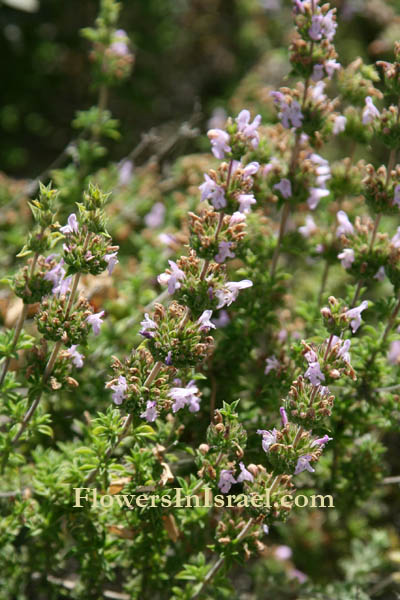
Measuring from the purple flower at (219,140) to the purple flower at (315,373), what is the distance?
942 mm

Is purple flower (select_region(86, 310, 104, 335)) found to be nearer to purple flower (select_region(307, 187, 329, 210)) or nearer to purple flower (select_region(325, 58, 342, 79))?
purple flower (select_region(307, 187, 329, 210))

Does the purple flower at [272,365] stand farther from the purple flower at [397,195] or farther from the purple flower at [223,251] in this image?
the purple flower at [397,195]

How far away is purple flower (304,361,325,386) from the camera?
238 cm

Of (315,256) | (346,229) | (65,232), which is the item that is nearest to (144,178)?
(315,256)

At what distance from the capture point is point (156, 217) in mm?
4656

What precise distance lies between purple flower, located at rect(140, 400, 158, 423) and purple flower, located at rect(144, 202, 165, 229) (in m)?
2.43

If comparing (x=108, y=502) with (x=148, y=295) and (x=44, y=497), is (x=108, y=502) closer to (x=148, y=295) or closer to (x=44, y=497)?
(x=44, y=497)

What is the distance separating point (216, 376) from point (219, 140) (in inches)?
58.1

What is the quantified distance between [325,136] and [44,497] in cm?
252

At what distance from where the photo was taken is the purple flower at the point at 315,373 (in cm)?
238

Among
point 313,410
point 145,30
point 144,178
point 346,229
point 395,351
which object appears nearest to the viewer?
point 313,410

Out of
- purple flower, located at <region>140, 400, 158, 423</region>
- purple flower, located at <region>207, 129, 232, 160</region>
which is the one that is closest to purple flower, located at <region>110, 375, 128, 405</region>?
purple flower, located at <region>140, 400, 158, 423</region>

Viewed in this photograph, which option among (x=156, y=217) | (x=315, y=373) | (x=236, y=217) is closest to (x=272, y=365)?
(x=315, y=373)

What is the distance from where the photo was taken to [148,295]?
12.7 ft
